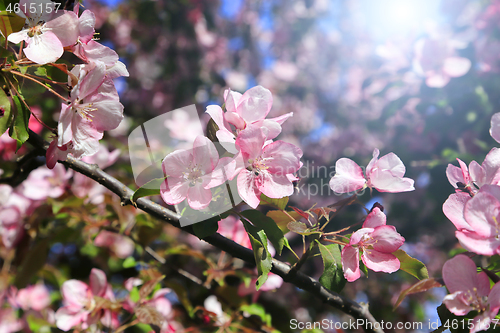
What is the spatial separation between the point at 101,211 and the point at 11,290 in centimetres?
66

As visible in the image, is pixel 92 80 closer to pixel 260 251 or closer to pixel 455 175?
pixel 260 251

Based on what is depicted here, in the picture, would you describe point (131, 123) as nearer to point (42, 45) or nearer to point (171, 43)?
point (171, 43)

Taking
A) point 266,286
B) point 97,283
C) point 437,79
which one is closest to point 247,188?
point 266,286

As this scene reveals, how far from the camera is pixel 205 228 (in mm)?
517

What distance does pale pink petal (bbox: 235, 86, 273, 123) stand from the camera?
21.4 inches

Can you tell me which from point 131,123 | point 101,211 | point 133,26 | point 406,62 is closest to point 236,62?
point 133,26

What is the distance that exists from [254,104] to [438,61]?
1517 mm

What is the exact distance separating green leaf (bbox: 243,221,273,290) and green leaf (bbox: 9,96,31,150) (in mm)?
415

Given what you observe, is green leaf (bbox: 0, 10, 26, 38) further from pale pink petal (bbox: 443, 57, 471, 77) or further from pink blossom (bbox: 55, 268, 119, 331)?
pale pink petal (bbox: 443, 57, 471, 77)

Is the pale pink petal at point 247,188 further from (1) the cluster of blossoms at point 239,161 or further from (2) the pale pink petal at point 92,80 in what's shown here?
(2) the pale pink petal at point 92,80

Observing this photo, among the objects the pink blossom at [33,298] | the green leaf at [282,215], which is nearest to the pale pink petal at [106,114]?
the green leaf at [282,215]

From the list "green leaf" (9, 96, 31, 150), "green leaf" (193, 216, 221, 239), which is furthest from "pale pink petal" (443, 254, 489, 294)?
"green leaf" (9, 96, 31, 150)

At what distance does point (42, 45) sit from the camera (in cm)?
50

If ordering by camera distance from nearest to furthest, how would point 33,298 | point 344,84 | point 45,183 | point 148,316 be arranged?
point 148,316, point 45,183, point 33,298, point 344,84
